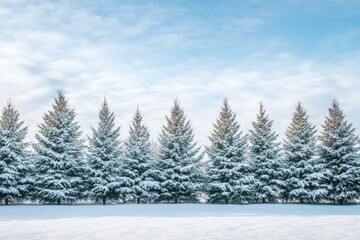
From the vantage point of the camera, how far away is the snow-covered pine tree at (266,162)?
116 feet

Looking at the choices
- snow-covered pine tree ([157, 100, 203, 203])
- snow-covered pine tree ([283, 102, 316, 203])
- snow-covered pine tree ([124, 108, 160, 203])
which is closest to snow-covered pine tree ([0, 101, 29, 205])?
snow-covered pine tree ([124, 108, 160, 203])

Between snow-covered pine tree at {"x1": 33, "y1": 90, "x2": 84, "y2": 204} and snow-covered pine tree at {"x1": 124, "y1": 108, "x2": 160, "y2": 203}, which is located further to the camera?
snow-covered pine tree at {"x1": 124, "y1": 108, "x2": 160, "y2": 203}

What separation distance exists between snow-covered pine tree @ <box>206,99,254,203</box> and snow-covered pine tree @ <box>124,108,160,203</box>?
568cm

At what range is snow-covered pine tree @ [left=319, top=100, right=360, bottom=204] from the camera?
111ft

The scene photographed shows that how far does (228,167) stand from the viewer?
3497cm

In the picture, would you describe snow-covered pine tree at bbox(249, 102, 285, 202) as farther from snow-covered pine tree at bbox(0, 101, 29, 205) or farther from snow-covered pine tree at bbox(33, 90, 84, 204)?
snow-covered pine tree at bbox(0, 101, 29, 205)

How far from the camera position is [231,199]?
34281 mm

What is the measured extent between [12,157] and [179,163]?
15.6 metres

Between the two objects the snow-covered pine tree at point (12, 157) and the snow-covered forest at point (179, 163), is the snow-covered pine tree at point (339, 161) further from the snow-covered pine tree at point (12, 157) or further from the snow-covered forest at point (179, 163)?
the snow-covered pine tree at point (12, 157)

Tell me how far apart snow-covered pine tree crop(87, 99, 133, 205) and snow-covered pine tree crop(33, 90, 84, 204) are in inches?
45.8

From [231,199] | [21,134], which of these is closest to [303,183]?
[231,199]

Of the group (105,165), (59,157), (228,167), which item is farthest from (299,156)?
(59,157)

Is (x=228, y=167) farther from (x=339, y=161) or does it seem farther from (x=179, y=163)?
(x=339, y=161)

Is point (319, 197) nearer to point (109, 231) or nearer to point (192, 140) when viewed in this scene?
point (192, 140)
